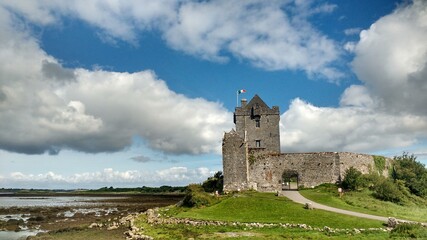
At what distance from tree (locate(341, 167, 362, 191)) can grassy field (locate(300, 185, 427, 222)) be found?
1.57 meters

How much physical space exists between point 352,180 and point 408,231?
21.8 metres

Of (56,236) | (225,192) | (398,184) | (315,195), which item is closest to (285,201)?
(315,195)

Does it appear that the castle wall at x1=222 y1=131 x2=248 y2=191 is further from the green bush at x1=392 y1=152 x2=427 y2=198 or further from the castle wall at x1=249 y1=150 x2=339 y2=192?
the green bush at x1=392 y1=152 x2=427 y2=198

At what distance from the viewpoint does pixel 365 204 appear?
38.0 m

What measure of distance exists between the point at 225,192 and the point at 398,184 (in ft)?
67.4

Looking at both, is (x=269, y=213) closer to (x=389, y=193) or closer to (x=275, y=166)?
(x=275, y=166)

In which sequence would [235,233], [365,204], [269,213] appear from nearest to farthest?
[235,233]
[269,213]
[365,204]

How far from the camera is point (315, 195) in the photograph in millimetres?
43250

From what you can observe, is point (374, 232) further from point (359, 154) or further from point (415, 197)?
point (359, 154)

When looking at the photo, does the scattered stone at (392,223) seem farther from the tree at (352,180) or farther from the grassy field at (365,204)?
the tree at (352,180)

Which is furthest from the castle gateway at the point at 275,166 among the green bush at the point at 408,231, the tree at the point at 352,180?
the green bush at the point at 408,231

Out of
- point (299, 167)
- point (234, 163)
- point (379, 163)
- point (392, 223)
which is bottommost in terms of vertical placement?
point (392, 223)

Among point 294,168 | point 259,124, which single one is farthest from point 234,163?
point 259,124

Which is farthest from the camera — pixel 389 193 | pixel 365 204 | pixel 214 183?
pixel 214 183
